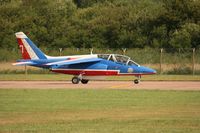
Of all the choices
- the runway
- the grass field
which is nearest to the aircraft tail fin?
the runway

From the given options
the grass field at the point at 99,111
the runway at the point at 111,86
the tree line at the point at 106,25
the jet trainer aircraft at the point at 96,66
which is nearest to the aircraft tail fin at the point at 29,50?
the jet trainer aircraft at the point at 96,66

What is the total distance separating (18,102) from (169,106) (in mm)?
5402

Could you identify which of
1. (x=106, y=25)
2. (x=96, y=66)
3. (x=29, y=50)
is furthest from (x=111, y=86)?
(x=106, y=25)

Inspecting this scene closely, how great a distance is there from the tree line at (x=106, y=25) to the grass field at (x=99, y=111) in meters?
35.4

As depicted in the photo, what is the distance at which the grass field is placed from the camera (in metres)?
18.8

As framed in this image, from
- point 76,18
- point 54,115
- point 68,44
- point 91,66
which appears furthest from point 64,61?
point 76,18

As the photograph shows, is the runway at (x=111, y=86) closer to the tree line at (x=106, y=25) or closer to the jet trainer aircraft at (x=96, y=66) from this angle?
the jet trainer aircraft at (x=96, y=66)

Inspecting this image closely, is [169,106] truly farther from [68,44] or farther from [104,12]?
[104,12]

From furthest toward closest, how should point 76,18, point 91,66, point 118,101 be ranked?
1. point 76,18
2. point 91,66
3. point 118,101

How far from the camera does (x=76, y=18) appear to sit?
265ft

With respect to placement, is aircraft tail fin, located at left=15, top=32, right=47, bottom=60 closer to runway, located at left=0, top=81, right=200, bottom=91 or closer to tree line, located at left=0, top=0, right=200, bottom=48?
runway, located at left=0, top=81, right=200, bottom=91

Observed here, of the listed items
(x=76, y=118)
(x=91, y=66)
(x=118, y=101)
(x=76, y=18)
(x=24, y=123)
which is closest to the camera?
(x=24, y=123)

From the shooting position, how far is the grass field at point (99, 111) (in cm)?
1878

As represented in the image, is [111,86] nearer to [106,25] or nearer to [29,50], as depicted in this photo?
[29,50]
